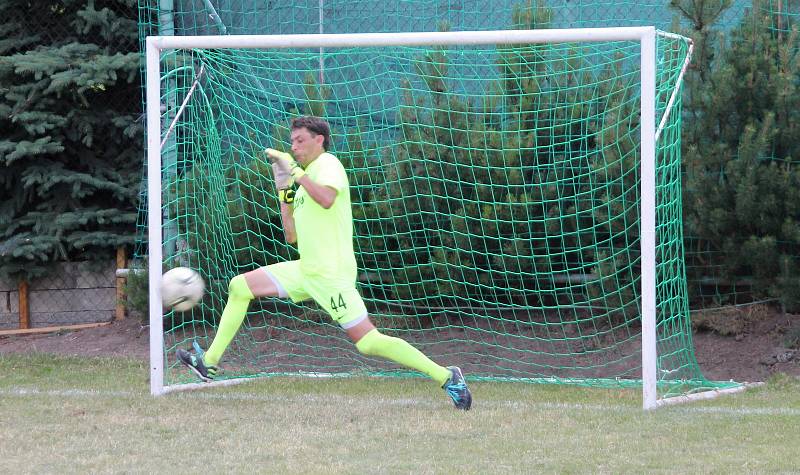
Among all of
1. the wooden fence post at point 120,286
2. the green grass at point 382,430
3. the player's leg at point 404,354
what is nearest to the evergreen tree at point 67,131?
the wooden fence post at point 120,286

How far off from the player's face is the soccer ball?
117cm

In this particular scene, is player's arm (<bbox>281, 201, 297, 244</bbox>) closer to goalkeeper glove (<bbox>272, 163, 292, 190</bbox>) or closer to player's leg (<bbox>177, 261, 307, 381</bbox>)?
player's leg (<bbox>177, 261, 307, 381</bbox>)

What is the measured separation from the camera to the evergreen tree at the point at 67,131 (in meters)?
10.5

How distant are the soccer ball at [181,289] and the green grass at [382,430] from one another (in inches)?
25.6

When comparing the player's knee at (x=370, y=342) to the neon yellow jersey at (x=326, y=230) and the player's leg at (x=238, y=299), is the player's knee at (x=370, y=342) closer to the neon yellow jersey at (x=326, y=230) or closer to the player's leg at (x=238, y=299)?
the neon yellow jersey at (x=326, y=230)

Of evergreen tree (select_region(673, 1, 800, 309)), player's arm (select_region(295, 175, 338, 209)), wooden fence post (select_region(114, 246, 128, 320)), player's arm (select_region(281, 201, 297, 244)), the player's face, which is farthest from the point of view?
wooden fence post (select_region(114, 246, 128, 320))

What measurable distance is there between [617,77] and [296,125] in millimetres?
3255

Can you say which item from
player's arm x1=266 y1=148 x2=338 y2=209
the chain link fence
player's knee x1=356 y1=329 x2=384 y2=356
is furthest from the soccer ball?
the chain link fence

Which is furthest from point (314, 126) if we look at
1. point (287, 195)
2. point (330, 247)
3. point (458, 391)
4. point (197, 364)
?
point (458, 391)

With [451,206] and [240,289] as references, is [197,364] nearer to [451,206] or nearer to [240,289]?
[240,289]

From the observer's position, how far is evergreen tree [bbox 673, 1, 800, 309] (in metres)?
8.20

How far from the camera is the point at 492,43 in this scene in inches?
266

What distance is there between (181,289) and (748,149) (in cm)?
446

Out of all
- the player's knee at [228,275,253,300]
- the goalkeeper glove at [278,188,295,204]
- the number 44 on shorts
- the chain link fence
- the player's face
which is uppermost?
the player's face
